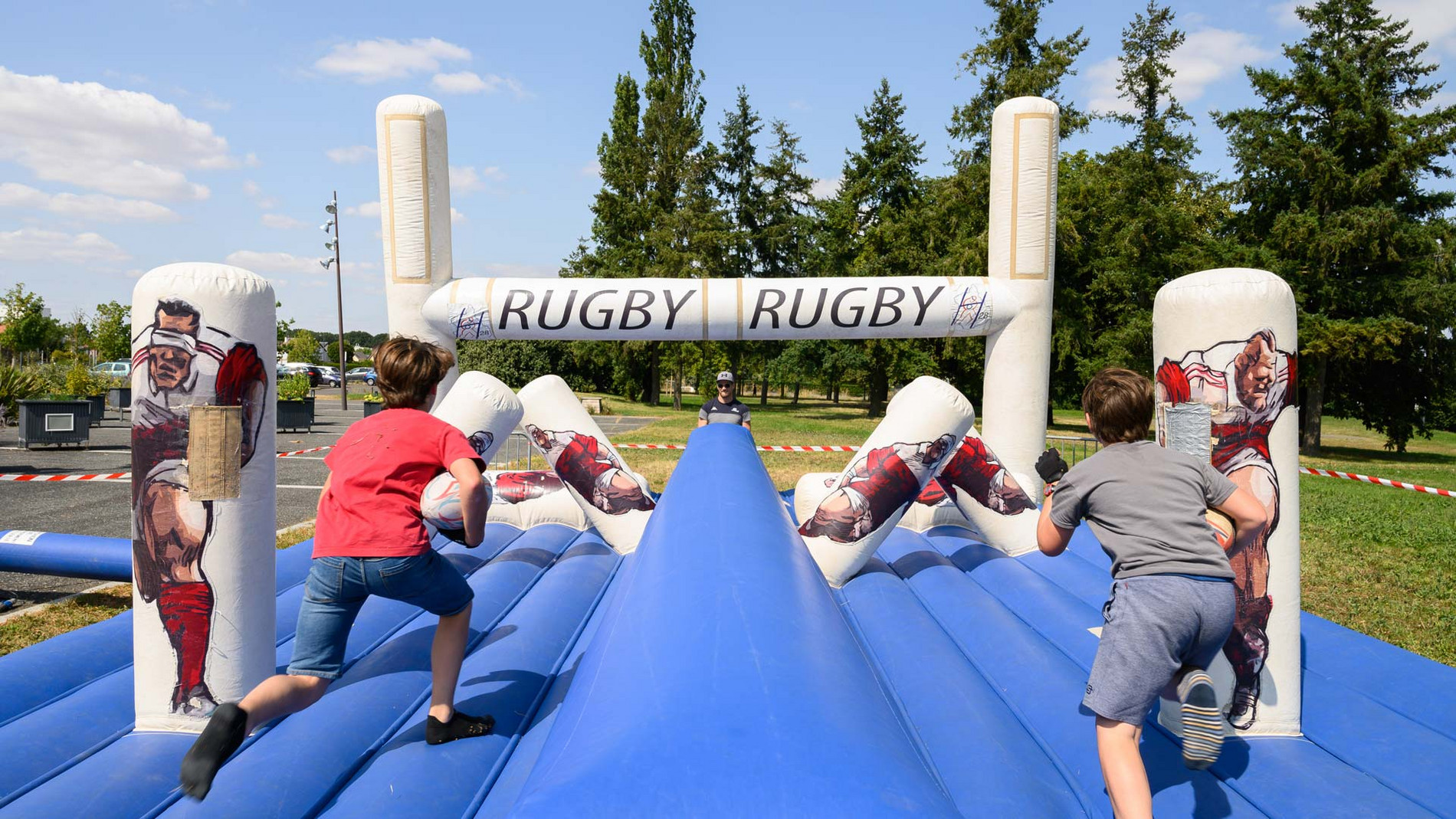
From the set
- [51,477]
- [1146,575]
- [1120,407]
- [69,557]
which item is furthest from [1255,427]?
[51,477]

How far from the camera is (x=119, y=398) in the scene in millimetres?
20094

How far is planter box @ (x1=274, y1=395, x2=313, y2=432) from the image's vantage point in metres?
15.9

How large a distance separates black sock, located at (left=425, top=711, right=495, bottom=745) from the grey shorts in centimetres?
158

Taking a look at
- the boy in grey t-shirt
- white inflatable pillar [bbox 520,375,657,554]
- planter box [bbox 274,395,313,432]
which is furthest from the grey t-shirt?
planter box [bbox 274,395,313,432]

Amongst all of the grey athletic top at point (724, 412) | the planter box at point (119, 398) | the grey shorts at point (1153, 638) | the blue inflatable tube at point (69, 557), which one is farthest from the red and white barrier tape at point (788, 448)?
the planter box at point (119, 398)

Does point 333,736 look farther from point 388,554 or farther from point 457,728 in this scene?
point 388,554

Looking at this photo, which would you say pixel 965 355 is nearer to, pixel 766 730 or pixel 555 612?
pixel 555 612

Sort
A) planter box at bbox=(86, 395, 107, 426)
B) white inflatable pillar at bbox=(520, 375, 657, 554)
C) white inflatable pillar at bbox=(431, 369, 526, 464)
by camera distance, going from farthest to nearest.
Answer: planter box at bbox=(86, 395, 107, 426)
white inflatable pillar at bbox=(520, 375, 657, 554)
white inflatable pillar at bbox=(431, 369, 526, 464)

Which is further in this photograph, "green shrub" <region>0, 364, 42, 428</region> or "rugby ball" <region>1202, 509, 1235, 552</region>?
"green shrub" <region>0, 364, 42, 428</region>

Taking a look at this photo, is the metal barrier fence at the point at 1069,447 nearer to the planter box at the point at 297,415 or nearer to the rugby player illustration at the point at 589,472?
the rugby player illustration at the point at 589,472

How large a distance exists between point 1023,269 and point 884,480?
2.11 metres

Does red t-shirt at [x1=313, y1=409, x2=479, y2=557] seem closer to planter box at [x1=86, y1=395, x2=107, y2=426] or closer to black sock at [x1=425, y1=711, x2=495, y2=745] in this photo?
black sock at [x1=425, y1=711, x2=495, y2=745]

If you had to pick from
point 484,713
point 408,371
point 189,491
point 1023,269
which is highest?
point 1023,269

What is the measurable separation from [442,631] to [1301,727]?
255 cm
